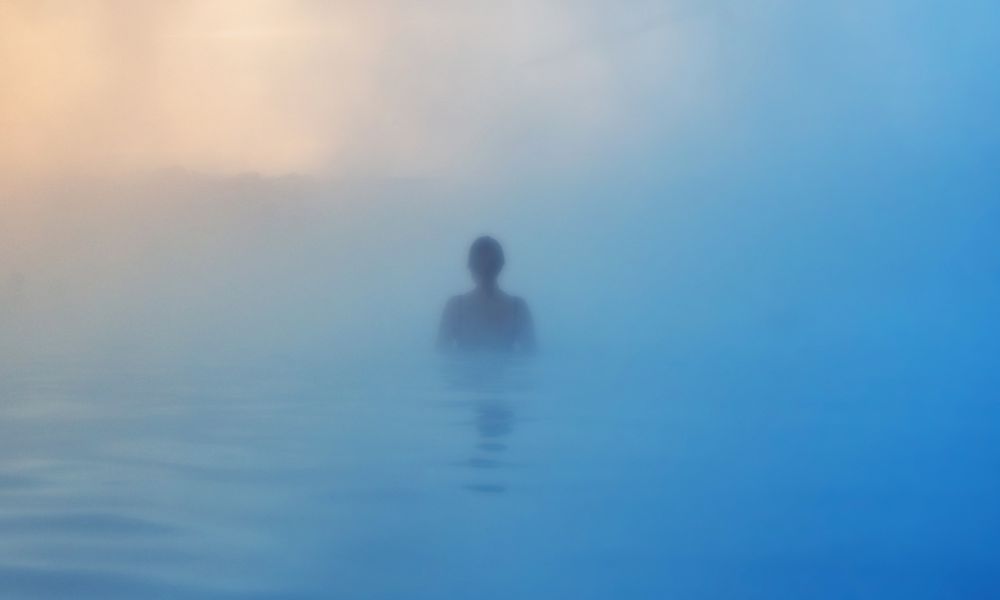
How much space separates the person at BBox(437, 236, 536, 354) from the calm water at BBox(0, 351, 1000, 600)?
77 mm

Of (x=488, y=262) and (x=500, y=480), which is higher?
(x=488, y=262)

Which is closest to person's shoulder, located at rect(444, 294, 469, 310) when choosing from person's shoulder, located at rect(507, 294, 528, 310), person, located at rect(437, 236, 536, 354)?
person, located at rect(437, 236, 536, 354)

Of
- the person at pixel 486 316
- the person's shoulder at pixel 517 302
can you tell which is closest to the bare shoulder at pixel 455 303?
the person at pixel 486 316

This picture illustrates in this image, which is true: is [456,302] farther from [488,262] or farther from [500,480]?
[500,480]

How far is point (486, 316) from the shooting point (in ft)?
8.17

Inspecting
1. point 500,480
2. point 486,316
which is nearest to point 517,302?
point 486,316

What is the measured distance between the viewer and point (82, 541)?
1.56 m

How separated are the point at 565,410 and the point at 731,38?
1.05m

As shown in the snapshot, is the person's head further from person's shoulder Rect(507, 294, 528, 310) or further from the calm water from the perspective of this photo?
the calm water

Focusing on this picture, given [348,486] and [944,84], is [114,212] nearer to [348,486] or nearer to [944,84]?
[348,486]

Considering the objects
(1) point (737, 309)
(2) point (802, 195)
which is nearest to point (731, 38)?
(2) point (802, 195)

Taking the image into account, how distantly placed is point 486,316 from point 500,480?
747 mm

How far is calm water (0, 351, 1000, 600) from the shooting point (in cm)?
149

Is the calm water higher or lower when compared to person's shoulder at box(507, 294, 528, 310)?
lower
